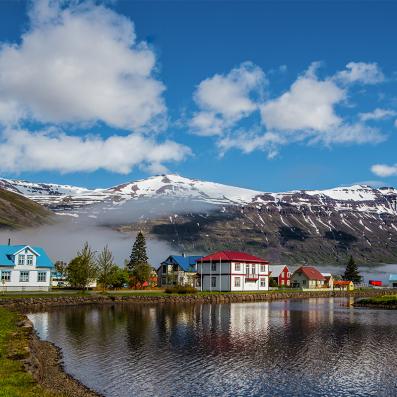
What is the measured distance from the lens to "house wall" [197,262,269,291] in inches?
4840

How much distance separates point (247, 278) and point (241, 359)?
93.6 meters

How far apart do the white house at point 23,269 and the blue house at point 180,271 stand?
44263 mm

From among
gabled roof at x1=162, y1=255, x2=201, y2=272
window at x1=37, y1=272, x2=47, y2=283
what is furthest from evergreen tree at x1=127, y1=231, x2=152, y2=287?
window at x1=37, y1=272, x2=47, y2=283

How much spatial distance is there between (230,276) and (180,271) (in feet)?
61.7

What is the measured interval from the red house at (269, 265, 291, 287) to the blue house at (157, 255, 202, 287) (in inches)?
1635

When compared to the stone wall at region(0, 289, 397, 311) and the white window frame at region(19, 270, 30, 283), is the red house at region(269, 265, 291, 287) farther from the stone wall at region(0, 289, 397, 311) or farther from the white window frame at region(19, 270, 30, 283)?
the white window frame at region(19, 270, 30, 283)

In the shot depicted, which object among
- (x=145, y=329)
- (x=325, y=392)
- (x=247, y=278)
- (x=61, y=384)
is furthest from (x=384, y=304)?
(x=61, y=384)

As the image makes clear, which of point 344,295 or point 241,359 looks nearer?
point 241,359

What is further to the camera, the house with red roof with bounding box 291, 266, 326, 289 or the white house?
the house with red roof with bounding box 291, 266, 326, 289

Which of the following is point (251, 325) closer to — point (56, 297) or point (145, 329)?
point (145, 329)

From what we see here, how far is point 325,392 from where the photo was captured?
26.8 metres

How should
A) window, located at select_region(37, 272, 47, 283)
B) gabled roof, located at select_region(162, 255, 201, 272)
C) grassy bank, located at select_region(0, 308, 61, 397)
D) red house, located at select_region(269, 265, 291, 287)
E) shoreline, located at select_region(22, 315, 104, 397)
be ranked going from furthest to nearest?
red house, located at select_region(269, 265, 291, 287) → gabled roof, located at select_region(162, 255, 201, 272) → window, located at select_region(37, 272, 47, 283) → shoreline, located at select_region(22, 315, 104, 397) → grassy bank, located at select_region(0, 308, 61, 397)

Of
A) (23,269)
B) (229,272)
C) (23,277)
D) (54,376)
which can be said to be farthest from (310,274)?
(54,376)

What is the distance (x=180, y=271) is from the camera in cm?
13575
